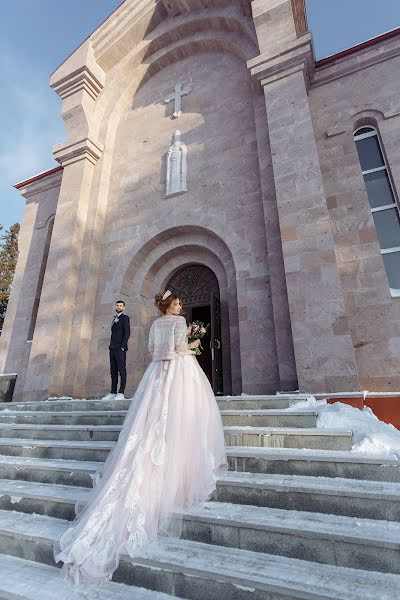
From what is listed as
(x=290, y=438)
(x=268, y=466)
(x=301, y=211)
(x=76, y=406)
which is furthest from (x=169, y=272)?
(x=268, y=466)

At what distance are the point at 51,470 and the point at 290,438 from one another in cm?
268

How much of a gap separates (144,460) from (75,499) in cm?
90

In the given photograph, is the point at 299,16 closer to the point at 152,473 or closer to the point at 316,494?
the point at 316,494

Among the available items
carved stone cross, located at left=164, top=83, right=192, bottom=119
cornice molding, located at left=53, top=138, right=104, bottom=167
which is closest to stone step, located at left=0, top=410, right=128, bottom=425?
cornice molding, located at left=53, top=138, right=104, bottom=167

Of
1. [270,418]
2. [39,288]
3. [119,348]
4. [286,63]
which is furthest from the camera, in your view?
[39,288]

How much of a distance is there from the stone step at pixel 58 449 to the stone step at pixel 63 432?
0.12 metres

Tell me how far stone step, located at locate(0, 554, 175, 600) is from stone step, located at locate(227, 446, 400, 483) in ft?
4.32

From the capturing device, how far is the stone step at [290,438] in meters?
3.27

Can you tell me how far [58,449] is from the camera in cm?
416

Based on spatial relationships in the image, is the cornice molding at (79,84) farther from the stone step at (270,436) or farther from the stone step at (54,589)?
the stone step at (54,589)

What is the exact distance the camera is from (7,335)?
10.7 metres

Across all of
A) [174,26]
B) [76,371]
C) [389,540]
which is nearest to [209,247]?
[76,371]

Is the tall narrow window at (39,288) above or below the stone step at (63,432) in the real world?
above

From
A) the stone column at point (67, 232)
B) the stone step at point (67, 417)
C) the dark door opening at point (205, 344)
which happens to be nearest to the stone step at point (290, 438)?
the stone step at point (67, 417)
